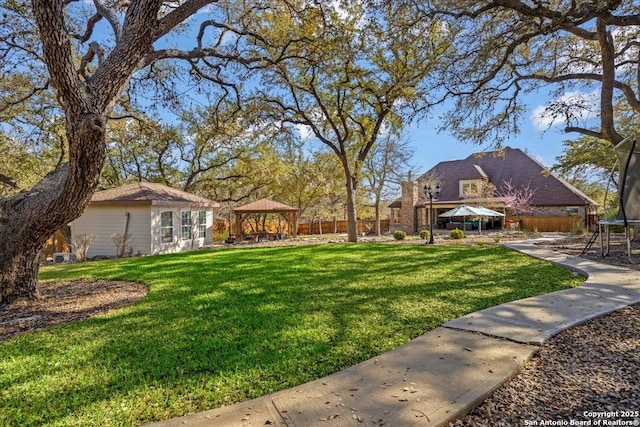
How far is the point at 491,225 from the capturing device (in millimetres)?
26594

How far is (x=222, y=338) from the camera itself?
3641mm

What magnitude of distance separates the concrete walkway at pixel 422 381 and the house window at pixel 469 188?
2374 cm

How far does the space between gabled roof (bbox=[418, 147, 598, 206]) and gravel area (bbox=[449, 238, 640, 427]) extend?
23927 mm

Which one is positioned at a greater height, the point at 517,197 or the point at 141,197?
the point at 517,197

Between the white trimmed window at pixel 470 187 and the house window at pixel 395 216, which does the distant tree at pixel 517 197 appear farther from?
the house window at pixel 395 216

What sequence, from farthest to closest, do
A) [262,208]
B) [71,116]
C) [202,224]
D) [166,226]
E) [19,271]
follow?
[262,208] < [202,224] < [166,226] < [19,271] < [71,116]

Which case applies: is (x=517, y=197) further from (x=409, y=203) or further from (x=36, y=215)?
(x=36, y=215)

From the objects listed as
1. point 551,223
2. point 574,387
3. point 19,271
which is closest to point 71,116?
point 19,271

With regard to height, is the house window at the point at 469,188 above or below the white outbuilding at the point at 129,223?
above

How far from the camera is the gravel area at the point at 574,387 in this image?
214cm

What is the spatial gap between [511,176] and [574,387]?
90.6ft

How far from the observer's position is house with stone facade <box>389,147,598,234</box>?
23484 millimetres

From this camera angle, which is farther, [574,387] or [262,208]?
[262,208]

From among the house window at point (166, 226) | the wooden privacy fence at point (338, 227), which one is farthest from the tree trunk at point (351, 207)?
the wooden privacy fence at point (338, 227)
